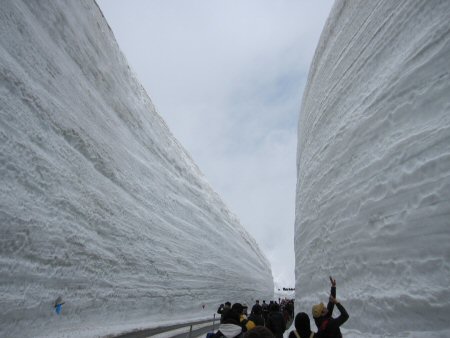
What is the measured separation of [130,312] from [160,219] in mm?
3949

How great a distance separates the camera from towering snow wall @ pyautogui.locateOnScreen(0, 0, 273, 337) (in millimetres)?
5051

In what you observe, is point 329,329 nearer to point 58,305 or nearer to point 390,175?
point 390,175

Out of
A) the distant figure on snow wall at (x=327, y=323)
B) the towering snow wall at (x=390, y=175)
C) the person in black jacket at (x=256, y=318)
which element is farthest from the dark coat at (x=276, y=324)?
the distant figure on snow wall at (x=327, y=323)

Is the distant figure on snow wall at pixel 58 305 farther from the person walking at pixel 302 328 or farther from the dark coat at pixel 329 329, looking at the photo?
the dark coat at pixel 329 329

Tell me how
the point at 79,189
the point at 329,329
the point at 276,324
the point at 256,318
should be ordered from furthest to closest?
the point at 79,189, the point at 276,324, the point at 256,318, the point at 329,329

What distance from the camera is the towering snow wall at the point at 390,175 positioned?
278 centimetres

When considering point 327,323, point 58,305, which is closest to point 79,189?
point 58,305

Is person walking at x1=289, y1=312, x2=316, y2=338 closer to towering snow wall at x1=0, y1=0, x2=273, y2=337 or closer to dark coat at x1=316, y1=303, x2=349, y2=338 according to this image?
dark coat at x1=316, y1=303, x2=349, y2=338

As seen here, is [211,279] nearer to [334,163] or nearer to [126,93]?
[126,93]

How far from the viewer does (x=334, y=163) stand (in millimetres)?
5656

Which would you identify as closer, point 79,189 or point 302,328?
point 302,328

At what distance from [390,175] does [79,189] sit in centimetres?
605

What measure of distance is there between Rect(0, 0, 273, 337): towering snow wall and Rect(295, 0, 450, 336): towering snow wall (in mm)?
4626

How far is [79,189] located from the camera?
6.88 m
